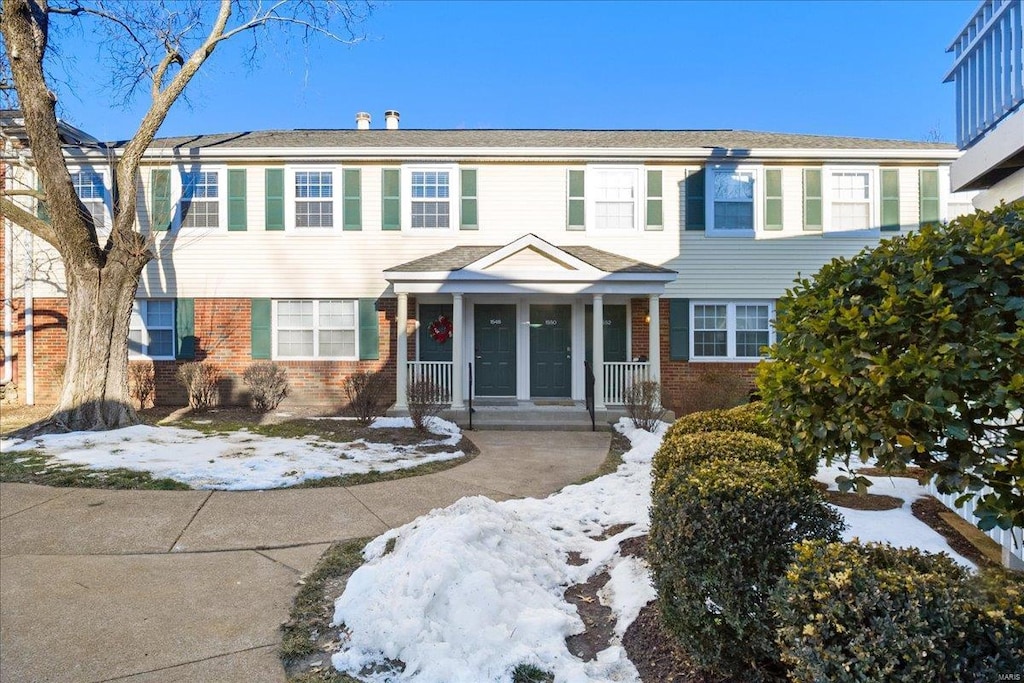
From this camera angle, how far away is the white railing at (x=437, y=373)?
450 inches

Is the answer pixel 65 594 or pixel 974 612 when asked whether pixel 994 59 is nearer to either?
pixel 974 612

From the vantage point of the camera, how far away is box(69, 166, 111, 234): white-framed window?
41.1ft

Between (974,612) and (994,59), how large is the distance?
3.80m

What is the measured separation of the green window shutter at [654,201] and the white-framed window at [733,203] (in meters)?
1.04

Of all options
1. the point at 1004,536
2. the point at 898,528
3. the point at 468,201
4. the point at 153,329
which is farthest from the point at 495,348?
the point at 1004,536

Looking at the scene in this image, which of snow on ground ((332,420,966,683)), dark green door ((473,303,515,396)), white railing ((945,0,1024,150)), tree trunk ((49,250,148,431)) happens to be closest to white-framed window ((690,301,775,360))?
dark green door ((473,303,515,396))

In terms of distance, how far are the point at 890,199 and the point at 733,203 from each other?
333cm

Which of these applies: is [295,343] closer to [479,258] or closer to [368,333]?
[368,333]

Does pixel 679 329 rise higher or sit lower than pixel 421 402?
higher

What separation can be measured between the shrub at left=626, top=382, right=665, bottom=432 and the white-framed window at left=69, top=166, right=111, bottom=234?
1165 cm

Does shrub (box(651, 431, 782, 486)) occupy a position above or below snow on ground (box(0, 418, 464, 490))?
above

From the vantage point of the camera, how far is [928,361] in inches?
83.0

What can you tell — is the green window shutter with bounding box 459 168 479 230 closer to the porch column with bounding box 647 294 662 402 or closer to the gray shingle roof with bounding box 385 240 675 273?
Answer: the gray shingle roof with bounding box 385 240 675 273

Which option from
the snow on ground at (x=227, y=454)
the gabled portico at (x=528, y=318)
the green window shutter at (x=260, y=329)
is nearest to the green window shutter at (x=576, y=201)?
the gabled portico at (x=528, y=318)
